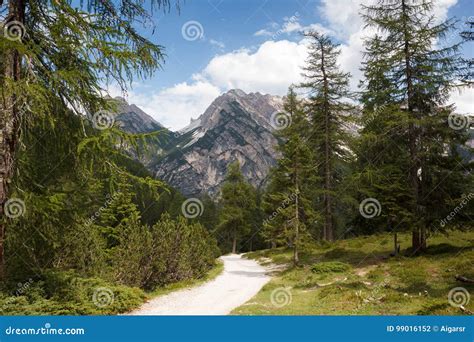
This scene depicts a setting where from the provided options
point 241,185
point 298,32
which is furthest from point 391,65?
point 241,185

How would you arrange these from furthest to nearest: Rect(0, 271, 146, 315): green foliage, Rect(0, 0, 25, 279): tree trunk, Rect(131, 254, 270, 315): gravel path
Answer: Rect(131, 254, 270, 315): gravel path
Rect(0, 271, 146, 315): green foliage
Rect(0, 0, 25, 279): tree trunk

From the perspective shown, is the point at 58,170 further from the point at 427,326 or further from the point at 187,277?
the point at 187,277

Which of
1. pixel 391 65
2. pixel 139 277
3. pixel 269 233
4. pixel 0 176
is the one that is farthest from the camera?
pixel 269 233

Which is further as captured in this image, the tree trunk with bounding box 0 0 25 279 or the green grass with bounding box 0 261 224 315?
the green grass with bounding box 0 261 224 315

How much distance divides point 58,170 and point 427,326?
828cm

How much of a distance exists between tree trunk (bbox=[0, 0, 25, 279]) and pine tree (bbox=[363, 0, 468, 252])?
16333mm

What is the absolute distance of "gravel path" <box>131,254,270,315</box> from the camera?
1058 cm

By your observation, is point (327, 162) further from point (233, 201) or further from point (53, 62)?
point (53, 62)

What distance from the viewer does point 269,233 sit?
2309 centimetres

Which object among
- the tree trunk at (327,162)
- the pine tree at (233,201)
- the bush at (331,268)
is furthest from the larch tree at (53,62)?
the pine tree at (233,201)

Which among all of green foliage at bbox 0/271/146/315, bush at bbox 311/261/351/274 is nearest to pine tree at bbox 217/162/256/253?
bush at bbox 311/261/351/274

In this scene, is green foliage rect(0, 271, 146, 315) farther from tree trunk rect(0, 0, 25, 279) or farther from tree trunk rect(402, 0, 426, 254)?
tree trunk rect(402, 0, 426, 254)

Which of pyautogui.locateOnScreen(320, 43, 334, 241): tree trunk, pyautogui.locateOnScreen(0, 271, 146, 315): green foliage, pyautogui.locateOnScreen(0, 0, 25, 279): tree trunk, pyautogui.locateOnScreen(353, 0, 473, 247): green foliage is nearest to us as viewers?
pyautogui.locateOnScreen(0, 0, 25, 279): tree trunk

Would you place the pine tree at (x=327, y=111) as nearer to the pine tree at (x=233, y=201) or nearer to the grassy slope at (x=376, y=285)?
the grassy slope at (x=376, y=285)
